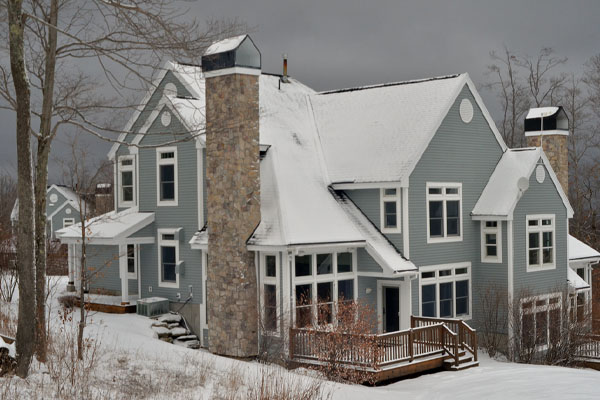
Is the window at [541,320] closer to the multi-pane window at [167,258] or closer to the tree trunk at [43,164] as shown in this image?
the multi-pane window at [167,258]

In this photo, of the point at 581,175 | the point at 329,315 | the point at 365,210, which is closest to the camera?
the point at 329,315

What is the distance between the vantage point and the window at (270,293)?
21.3 metres

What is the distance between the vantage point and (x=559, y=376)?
1792cm

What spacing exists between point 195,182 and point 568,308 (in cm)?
1376

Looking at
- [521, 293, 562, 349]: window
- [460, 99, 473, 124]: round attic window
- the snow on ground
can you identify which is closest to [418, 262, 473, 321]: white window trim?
[521, 293, 562, 349]: window

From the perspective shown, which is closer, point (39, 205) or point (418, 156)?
point (39, 205)

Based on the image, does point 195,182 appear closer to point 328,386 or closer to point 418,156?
point 418,156

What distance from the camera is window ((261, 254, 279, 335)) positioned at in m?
21.3

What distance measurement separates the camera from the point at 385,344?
19.2 meters

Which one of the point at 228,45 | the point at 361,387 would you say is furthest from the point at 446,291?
the point at 228,45

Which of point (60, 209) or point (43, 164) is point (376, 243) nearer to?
point (43, 164)

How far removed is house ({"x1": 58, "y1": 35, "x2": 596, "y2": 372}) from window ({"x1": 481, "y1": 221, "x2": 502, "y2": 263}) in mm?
49

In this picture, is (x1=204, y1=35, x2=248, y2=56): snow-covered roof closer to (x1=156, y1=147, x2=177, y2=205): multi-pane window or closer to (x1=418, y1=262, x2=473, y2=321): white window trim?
(x1=156, y1=147, x2=177, y2=205): multi-pane window

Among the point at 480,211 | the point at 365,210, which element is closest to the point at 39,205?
the point at 365,210
